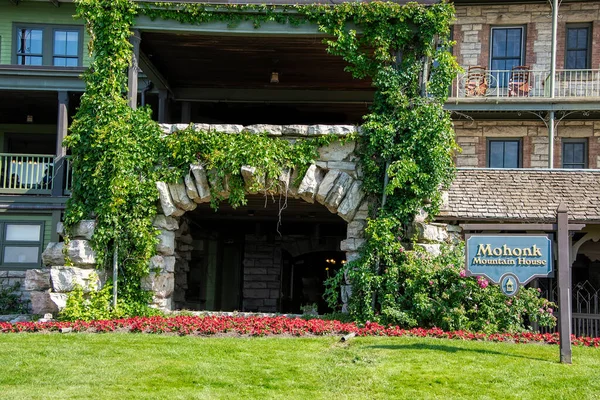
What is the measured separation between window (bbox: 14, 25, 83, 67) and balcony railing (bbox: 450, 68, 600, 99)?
32.3ft

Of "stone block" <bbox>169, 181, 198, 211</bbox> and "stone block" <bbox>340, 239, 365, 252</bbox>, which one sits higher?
"stone block" <bbox>169, 181, 198, 211</bbox>

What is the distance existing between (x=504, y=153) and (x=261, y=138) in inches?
359

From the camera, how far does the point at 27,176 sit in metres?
18.7

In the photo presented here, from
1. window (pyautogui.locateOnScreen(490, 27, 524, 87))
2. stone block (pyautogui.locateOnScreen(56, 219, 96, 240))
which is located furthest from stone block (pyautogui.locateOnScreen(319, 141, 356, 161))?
window (pyautogui.locateOnScreen(490, 27, 524, 87))

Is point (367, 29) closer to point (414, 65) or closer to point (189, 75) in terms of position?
point (414, 65)

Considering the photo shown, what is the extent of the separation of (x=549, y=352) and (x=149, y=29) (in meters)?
8.90

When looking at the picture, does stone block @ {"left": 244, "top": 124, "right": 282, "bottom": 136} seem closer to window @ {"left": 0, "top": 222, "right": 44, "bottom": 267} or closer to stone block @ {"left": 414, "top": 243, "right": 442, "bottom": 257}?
stone block @ {"left": 414, "top": 243, "right": 442, "bottom": 257}

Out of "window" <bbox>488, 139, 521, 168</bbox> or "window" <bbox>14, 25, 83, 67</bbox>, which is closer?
"window" <bbox>14, 25, 83, 67</bbox>

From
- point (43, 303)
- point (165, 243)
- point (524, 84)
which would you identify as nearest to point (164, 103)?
point (165, 243)

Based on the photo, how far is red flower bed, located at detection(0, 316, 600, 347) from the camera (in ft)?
39.7

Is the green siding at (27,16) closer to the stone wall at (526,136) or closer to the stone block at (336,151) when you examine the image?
the stone block at (336,151)

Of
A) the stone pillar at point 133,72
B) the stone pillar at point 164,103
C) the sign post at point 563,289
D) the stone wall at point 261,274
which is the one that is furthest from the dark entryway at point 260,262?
Answer: the sign post at point 563,289

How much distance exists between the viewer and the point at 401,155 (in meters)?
13.8

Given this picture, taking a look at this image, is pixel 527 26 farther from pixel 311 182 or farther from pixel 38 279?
pixel 38 279
